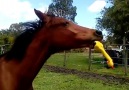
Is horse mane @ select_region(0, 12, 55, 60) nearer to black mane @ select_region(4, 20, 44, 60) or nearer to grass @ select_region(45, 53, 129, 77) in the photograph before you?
black mane @ select_region(4, 20, 44, 60)

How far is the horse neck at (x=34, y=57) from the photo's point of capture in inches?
166

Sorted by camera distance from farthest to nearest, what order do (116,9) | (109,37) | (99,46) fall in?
→ 1. (109,37)
2. (116,9)
3. (99,46)

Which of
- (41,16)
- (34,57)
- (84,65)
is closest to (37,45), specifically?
(34,57)

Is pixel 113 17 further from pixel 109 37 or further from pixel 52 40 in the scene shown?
pixel 52 40

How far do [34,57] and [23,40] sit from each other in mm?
262

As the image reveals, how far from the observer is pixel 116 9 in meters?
21.8

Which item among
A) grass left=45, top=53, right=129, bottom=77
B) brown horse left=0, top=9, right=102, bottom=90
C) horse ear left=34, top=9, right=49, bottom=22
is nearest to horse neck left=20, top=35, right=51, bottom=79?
brown horse left=0, top=9, right=102, bottom=90

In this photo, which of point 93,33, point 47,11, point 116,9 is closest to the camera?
point 93,33

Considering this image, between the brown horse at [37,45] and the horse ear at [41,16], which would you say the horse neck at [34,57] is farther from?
the horse ear at [41,16]

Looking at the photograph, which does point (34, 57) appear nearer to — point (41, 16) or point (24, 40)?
point (24, 40)

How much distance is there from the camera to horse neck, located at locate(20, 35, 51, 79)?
13.8ft

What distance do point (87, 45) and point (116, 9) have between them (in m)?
18.0

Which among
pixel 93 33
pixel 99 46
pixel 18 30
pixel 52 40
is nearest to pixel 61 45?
pixel 52 40

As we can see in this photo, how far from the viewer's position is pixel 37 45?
4.22 meters
